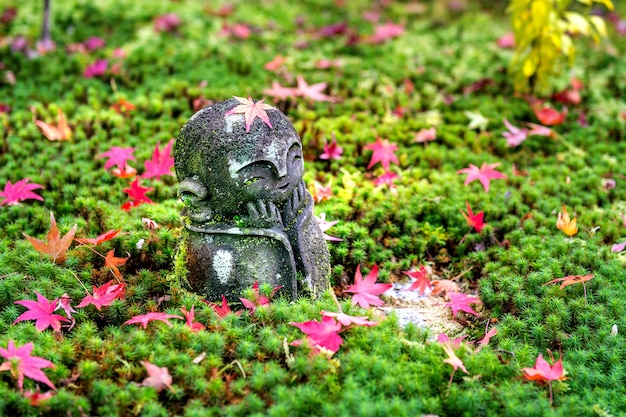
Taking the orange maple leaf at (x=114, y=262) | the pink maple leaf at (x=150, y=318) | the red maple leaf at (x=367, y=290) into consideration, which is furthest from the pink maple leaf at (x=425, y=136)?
the pink maple leaf at (x=150, y=318)

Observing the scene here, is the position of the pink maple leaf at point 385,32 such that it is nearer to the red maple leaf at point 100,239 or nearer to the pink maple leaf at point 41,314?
the red maple leaf at point 100,239

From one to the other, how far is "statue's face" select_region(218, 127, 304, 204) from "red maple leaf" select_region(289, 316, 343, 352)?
0.84 metres

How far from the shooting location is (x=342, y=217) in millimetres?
5422

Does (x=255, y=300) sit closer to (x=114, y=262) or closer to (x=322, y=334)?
(x=322, y=334)

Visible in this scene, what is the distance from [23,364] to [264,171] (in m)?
1.81

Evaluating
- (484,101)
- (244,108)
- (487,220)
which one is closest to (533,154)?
(484,101)

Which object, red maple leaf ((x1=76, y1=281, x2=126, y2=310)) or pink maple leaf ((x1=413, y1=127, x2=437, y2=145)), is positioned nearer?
red maple leaf ((x1=76, y1=281, x2=126, y2=310))

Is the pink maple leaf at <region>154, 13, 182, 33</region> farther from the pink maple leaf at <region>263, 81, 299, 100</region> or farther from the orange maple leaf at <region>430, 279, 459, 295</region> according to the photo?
the orange maple leaf at <region>430, 279, 459, 295</region>

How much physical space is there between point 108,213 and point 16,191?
0.80m

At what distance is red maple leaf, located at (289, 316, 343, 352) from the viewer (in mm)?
3875

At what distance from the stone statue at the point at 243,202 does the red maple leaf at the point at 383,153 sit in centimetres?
180

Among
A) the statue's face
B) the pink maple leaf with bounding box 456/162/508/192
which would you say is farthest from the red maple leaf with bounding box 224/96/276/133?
the pink maple leaf with bounding box 456/162/508/192

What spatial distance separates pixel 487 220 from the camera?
5.55 metres

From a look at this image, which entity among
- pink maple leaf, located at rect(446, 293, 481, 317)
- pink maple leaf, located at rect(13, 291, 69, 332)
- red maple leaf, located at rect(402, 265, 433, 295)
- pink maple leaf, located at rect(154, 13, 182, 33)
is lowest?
pink maple leaf, located at rect(446, 293, 481, 317)
